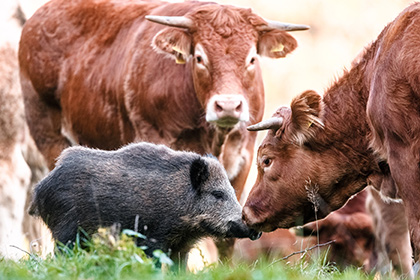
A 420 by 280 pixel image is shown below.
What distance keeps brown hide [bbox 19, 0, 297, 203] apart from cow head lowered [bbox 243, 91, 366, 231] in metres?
1.27

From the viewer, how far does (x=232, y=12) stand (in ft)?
30.2

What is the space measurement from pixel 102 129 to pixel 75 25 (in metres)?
1.74

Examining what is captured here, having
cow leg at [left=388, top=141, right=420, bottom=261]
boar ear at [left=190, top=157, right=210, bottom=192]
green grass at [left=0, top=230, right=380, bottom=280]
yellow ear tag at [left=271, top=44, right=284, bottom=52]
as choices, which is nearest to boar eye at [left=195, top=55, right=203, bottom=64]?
yellow ear tag at [left=271, top=44, right=284, bottom=52]

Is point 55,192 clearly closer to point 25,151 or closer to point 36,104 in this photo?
point 36,104

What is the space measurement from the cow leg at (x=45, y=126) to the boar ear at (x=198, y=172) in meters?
4.35

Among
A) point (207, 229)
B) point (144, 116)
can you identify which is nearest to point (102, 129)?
point (144, 116)

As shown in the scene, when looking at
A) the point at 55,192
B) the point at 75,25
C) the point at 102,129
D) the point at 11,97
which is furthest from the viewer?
the point at 11,97

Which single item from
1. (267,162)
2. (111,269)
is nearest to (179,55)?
(267,162)

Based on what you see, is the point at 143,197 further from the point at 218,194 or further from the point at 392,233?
the point at 392,233

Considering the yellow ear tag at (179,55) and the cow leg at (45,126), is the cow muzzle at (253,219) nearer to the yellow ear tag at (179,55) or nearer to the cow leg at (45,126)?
the yellow ear tag at (179,55)

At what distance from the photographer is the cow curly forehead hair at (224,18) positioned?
29.7ft

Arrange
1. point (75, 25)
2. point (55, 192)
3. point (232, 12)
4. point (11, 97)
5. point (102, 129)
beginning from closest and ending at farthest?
1. point (55, 192)
2. point (232, 12)
3. point (102, 129)
4. point (75, 25)
5. point (11, 97)

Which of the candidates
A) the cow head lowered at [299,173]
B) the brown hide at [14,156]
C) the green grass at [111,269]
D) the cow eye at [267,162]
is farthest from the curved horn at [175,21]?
the green grass at [111,269]

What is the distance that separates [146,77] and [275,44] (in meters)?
1.52
